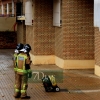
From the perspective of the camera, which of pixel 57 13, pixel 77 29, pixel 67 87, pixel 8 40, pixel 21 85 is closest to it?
pixel 21 85

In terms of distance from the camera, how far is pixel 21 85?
13.0 m

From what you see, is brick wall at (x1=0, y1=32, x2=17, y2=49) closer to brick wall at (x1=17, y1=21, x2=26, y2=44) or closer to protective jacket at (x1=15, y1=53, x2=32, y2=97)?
brick wall at (x1=17, y1=21, x2=26, y2=44)

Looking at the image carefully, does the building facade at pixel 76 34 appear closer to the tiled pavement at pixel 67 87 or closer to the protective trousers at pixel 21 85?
the tiled pavement at pixel 67 87

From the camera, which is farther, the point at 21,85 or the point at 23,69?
the point at 21,85

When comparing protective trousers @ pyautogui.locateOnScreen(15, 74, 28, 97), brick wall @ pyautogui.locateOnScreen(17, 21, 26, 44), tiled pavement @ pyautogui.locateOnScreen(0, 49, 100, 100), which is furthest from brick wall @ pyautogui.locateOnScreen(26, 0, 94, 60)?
brick wall @ pyautogui.locateOnScreen(17, 21, 26, 44)

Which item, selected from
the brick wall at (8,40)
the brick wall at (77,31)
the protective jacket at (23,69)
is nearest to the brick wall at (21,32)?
the brick wall at (8,40)

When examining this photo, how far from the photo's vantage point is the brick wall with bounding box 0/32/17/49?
3719 cm

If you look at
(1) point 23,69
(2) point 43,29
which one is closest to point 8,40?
(2) point 43,29

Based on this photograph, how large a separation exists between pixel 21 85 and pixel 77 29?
775 cm

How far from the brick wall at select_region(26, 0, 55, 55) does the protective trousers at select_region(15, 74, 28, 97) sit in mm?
9994

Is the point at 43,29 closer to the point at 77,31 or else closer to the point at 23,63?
the point at 77,31

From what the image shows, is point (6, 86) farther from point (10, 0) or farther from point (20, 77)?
point (10, 0)

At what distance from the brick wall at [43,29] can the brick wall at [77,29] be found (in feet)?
9.00

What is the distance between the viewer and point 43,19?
22.9m
